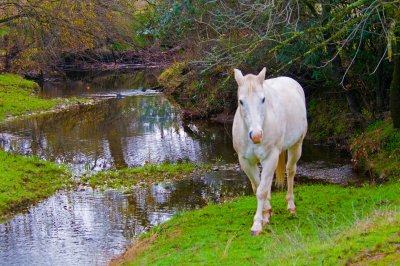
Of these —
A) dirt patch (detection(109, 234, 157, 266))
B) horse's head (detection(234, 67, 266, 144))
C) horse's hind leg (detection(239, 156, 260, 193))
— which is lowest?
dirt patch (detection(109, 234, 157, 266))

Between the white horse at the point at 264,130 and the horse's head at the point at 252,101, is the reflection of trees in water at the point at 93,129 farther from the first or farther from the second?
the horse's head at the point at 252,101

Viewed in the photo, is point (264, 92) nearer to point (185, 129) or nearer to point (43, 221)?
point (43, 221)

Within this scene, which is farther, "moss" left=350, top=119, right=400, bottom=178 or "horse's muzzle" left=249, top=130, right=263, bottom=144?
"moss" left=350, top=119, right=400, bottom=178

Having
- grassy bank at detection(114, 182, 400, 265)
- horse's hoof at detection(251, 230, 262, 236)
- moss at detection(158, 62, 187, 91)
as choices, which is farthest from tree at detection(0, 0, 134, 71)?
horse's hoof at detection(251, 230, 262, 236)

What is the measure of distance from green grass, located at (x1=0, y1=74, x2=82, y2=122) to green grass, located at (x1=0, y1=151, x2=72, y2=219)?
394 inches

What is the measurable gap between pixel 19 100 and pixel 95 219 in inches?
785

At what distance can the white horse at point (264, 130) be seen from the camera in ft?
28.7

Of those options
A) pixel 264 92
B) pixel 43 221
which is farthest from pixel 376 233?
pixel 43 221

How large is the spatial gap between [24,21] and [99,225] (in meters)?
9.60

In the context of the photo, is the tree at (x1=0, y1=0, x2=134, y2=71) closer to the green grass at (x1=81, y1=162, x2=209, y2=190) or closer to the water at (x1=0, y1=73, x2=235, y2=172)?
the water at (x1=0, y1=73, x2=235, y2=172)

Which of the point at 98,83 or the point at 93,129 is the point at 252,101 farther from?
the point at 98,83

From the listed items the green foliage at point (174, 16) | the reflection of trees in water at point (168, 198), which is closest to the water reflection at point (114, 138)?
the reflection of trees in water at point (168, 198)

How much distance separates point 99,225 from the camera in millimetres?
12805

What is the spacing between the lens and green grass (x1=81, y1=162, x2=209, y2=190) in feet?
53.7
